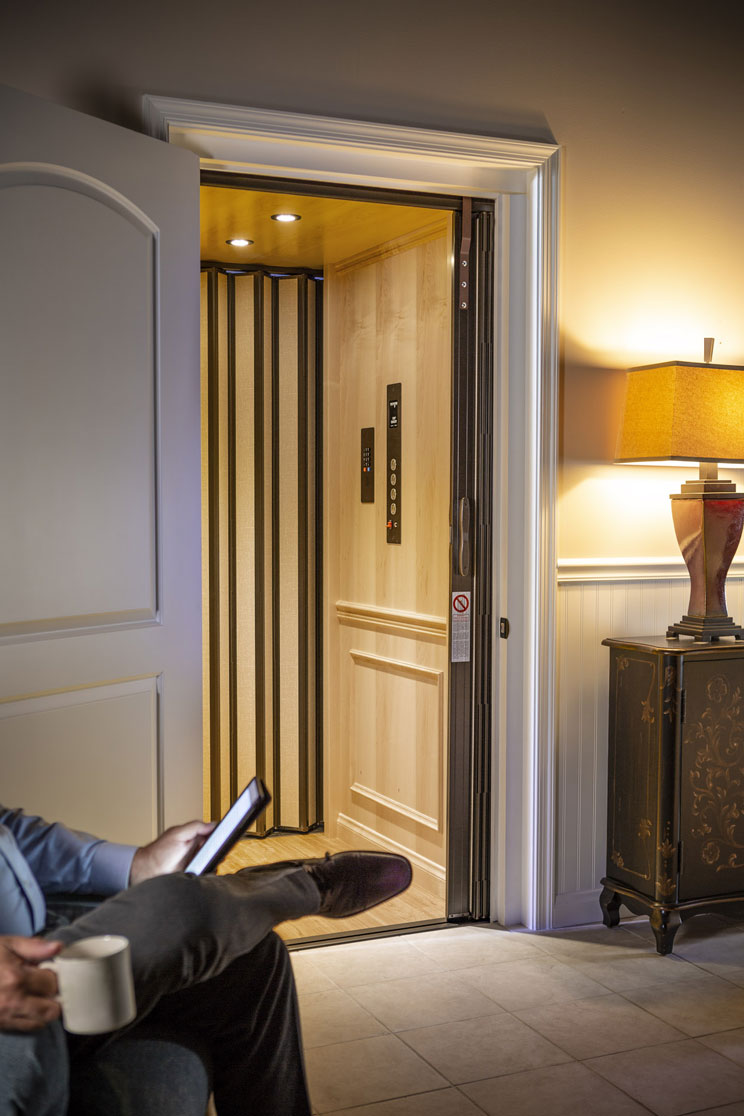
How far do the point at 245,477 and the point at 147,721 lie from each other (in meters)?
1.97

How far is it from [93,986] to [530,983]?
2158 mm

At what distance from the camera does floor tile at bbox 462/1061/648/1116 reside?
86.4 inches

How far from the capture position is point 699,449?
2.94m

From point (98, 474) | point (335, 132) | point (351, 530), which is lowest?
point (351, 530)

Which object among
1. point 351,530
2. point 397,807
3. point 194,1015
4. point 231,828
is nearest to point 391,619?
point 351,530

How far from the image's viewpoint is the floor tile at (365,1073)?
225 centimetres

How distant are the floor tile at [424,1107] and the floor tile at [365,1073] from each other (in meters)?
0.02

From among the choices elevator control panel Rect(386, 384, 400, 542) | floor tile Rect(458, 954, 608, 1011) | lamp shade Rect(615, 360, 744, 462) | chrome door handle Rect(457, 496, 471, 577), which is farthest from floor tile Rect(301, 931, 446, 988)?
lamp shade Rect(615, 360, 744, 462)

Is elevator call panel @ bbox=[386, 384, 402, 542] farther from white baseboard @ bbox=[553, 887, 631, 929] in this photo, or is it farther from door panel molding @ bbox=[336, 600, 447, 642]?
white baseboard @ bbox=[553, 887, 631, 929]

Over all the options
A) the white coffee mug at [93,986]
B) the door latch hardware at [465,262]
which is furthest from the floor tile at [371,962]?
the white coffee mug at [93,986]

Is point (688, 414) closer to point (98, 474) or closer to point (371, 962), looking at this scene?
point (98, 474)

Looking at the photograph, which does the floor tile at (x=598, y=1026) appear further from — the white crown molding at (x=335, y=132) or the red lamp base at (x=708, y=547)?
the white crown molding at (x=335, y=132)

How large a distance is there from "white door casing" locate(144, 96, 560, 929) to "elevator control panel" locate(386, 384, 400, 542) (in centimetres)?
67

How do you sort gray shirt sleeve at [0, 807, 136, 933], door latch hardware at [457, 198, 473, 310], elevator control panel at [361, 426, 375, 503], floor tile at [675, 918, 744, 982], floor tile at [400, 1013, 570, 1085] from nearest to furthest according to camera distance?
gray shirt sleeve at [0, 807, 136, 933] < floor tile at [400, 1013, 570, 1085] < floor tile at [675, 918, 744, 982] < door latch hardware at [457, 198, 473, 310] < elevator control panel at [361, 426, 375, 503]
